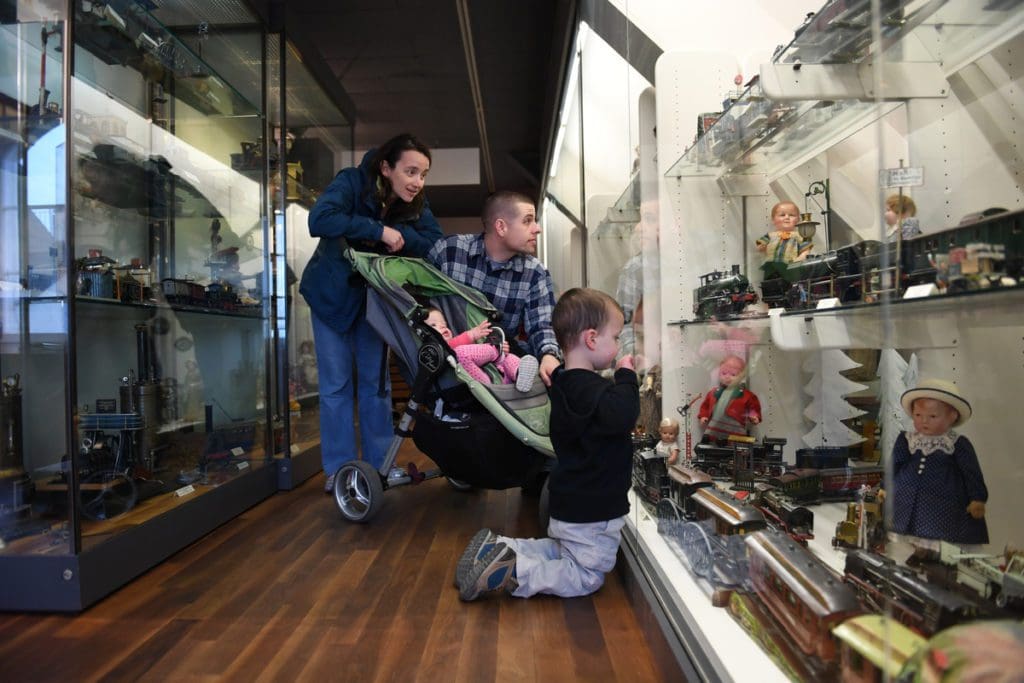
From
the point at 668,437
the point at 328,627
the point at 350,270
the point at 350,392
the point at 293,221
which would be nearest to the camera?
the point at 328,627

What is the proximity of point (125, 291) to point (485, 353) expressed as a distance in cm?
119

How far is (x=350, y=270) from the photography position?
9.21ft

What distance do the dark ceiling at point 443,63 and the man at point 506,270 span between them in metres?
1.62

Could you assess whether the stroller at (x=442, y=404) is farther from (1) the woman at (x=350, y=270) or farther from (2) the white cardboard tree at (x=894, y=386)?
(2) the white cardboard tree at (x=894, y=386)

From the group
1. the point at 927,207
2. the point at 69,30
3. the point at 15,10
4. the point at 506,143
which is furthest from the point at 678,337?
the point at 506,143

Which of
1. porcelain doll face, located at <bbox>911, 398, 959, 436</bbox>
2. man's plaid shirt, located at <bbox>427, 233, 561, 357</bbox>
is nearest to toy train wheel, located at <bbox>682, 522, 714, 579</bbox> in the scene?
porcelain doll face, located at <bbox>911, 398, 959, 436</bbox>

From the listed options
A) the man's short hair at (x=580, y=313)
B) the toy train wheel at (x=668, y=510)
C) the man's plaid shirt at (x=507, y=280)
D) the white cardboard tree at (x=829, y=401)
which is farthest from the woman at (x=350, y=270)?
the white cardboard tree at (x=829, y=401)

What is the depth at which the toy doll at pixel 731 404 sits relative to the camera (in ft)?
6.79

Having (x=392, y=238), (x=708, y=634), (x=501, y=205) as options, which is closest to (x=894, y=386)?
(x=708, y=634)

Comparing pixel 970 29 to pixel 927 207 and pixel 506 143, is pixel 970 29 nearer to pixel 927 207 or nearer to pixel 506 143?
pixel 927 207

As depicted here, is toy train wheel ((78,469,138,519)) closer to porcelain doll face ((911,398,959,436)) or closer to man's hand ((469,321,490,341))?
man's hand ((469,321,490,341))

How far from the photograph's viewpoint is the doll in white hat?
980mm

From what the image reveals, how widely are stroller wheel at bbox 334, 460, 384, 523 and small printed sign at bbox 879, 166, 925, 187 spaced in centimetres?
202

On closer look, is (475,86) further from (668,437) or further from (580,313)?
(580,313)
